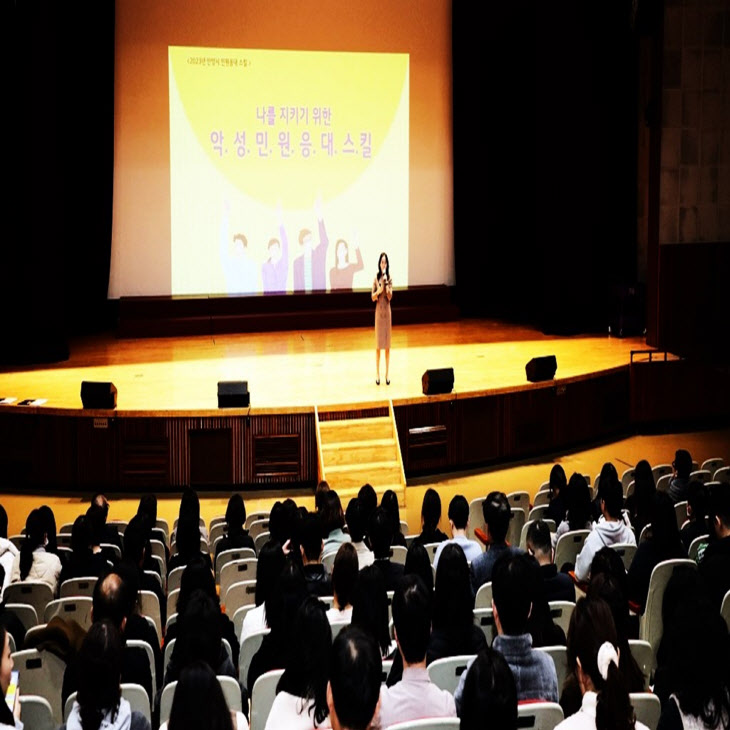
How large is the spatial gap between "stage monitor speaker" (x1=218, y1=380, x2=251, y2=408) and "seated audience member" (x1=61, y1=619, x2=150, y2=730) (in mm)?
6933

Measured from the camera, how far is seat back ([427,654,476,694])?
12.2 ft

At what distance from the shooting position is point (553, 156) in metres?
14.9

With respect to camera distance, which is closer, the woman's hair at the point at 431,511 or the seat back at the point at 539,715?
the seat back at the point at 539,715

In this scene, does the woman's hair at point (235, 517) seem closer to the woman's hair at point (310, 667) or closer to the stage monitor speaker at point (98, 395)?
the woman's hair at point (310, 667)

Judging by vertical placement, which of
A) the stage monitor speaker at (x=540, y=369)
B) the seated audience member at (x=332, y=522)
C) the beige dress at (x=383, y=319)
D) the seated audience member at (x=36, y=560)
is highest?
the beige dress at (x=383, y=319)

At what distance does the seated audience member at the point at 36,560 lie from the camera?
576cm

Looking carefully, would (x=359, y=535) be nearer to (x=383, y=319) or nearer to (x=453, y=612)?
(x=453, y=612)

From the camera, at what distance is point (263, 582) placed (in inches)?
181

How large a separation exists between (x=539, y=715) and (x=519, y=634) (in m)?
0.37

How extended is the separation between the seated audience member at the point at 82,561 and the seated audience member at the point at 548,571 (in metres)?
2.25

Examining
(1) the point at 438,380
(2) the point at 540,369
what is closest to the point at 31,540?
(1) the point at 438,380

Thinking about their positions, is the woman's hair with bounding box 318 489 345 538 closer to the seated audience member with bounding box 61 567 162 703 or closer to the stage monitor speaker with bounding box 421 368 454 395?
the seated audience member with bounding box 61 567 162 703

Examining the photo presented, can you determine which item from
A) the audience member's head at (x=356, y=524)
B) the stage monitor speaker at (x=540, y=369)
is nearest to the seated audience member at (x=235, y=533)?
the audience member's head at (x=356, y=524)

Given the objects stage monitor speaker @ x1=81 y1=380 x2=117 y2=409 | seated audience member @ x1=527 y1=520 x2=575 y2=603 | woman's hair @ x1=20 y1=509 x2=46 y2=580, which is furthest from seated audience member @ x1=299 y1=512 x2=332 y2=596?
stage monitor speaker @ x1=81 y1=380 x2=117 y2=409
